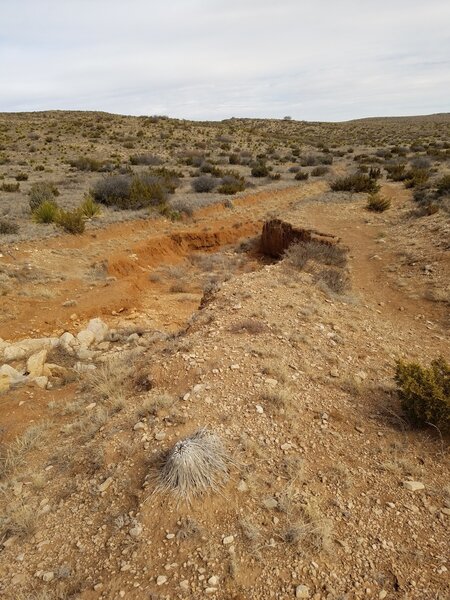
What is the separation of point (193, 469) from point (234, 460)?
1.50ft

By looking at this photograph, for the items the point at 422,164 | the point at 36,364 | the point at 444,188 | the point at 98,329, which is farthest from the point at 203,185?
the point at 422,164

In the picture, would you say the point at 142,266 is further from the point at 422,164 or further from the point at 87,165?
the point at 422,164

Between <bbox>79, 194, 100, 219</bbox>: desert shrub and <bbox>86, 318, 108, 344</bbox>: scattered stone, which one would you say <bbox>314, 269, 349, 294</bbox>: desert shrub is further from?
<bbox>79, 194, 100, 219</bbox>: desert shrub

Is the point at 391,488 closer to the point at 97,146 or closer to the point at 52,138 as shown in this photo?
the point at 97,146

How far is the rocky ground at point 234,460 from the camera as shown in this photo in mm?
2998

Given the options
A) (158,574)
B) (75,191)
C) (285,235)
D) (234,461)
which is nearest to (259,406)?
(234,461)

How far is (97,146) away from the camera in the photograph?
31.1 meters

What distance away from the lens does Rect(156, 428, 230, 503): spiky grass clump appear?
348cm

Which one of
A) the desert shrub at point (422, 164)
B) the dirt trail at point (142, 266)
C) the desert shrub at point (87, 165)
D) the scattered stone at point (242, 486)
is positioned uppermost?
the desert shrub at point (87, 165)

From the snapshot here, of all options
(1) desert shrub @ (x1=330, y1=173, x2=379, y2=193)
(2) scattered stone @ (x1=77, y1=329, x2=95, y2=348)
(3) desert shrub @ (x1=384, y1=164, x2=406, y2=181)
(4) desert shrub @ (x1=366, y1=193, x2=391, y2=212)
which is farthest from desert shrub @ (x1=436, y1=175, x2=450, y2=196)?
(2) scattered stone @ (x1=77, y1=329, x2=95, y2=348)

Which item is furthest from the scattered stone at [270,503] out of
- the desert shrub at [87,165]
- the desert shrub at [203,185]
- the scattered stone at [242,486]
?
the desert shrub at [87,165]

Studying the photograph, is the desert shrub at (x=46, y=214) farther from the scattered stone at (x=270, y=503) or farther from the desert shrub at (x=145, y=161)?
the desert shrub at (x=145, y=161)

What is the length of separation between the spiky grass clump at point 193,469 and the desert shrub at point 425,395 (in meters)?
2.17

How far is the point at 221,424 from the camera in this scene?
4258 millimetres
